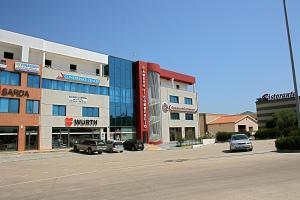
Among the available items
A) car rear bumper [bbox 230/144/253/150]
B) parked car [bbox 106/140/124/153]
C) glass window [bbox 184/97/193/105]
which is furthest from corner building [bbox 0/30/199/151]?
car rear bumper [bbox 230/144/253/150]

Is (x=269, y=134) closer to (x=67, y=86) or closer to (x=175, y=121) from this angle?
(x=175, y=121)

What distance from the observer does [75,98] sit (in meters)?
46.1

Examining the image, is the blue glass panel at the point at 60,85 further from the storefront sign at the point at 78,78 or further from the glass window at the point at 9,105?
the glass window at the point at 9,105

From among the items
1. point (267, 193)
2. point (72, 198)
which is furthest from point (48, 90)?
point (267, 193)

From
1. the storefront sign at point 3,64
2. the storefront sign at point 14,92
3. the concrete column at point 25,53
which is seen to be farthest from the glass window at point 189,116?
the storefront sign at point 3,64

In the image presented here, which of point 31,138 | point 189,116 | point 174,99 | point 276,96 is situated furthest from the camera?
point 276,96

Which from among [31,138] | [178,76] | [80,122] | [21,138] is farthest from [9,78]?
[178,76]

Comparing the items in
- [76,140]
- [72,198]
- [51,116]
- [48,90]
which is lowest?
[72,198]

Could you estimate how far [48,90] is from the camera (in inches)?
1687

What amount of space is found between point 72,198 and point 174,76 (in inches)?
2236

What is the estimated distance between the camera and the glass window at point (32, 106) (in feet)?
133

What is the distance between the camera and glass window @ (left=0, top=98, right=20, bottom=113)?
3800 centimetres

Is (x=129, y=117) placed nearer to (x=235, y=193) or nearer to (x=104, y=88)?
(x=104, y=88)

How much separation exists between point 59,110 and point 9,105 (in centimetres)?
705
